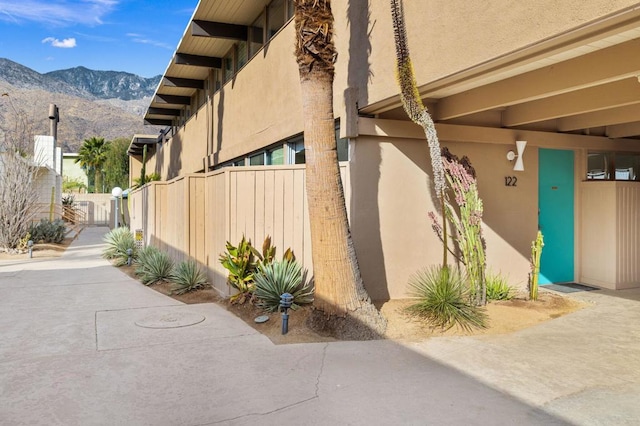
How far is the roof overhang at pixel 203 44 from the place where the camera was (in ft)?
40.7

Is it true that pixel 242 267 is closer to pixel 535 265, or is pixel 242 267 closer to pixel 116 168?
pixel 535 265

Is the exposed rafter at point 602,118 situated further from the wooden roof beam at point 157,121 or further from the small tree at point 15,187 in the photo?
the wooden roof beam at point 157,121

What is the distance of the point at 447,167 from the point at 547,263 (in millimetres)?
3919

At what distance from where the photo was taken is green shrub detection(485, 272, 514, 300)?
8238 mm

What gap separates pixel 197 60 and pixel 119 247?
20.5 ft

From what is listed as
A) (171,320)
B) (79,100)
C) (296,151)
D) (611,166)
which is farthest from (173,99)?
(79,100)

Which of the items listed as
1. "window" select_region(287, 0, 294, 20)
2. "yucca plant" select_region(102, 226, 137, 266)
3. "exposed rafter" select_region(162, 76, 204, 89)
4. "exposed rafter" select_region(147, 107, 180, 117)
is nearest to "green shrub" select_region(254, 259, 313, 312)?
"window" select_region(287, 0, 294, 20)

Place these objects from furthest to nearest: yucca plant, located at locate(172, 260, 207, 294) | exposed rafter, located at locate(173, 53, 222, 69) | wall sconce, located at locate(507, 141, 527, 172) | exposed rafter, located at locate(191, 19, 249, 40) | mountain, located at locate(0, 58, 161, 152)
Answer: mountain, located at locate(0, 58, 161, 152) < exposed rafter, located at locate(173, 53, 222, 69) < exposed rafter, located at locate(191, 19, 249, 40) < yucca plant, located at locate(172, 260, 207, 294) < wall sconce, located at locate(507, 141, 527, 172)

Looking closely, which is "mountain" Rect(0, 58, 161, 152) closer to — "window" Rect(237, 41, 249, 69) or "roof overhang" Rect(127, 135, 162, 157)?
"roof overhang" Rect(127, 135, 162, 157)

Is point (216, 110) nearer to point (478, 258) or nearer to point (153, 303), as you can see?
point (153, 303)

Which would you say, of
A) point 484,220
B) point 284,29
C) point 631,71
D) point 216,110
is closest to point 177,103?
point 216,110

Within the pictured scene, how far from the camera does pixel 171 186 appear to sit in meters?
12.4

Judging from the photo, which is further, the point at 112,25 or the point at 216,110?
the point at 112,25

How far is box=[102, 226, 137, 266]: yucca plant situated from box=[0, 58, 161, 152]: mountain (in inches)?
2719
